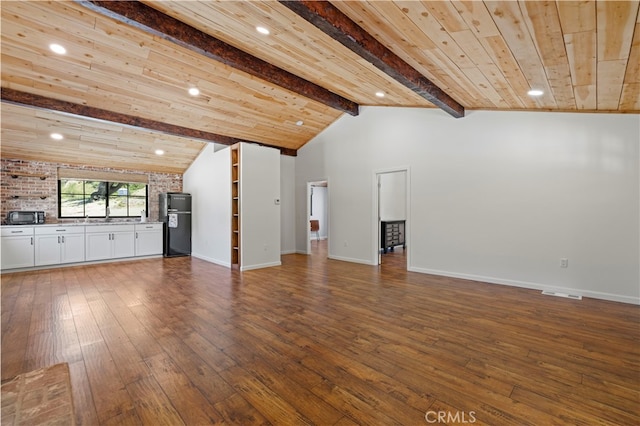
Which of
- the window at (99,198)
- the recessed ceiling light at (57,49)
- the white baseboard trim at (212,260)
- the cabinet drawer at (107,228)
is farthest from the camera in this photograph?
the window at (99,198)

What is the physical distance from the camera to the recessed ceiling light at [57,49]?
334 centimetres

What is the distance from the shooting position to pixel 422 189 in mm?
5539

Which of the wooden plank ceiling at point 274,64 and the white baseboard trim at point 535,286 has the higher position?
the wooden plank ceiling at point 274,64

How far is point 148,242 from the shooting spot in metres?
7.32

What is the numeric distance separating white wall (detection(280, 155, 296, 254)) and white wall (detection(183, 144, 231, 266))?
1.86 m

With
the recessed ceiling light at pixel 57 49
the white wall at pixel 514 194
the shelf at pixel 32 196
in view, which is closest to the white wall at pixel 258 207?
the white wall at pixel 514 194

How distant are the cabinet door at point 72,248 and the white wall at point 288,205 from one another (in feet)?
14.6

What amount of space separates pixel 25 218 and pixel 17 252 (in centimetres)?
72

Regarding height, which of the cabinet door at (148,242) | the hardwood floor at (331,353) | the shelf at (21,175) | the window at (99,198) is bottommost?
the hardwood floor at (331,353)

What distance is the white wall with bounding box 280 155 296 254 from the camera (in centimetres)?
803

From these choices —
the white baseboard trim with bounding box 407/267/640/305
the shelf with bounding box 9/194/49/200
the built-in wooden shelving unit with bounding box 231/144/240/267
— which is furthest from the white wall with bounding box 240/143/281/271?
the shelf with bounding box 9/194/49/200

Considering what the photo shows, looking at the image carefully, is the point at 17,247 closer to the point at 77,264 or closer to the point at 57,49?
the point at 77,264

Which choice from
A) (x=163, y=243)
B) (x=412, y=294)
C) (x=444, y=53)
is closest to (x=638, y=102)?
(x=444, y=53)

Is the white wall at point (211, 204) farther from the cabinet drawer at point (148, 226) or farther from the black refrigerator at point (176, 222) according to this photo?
the cabinet drawer at point (148, 226)
